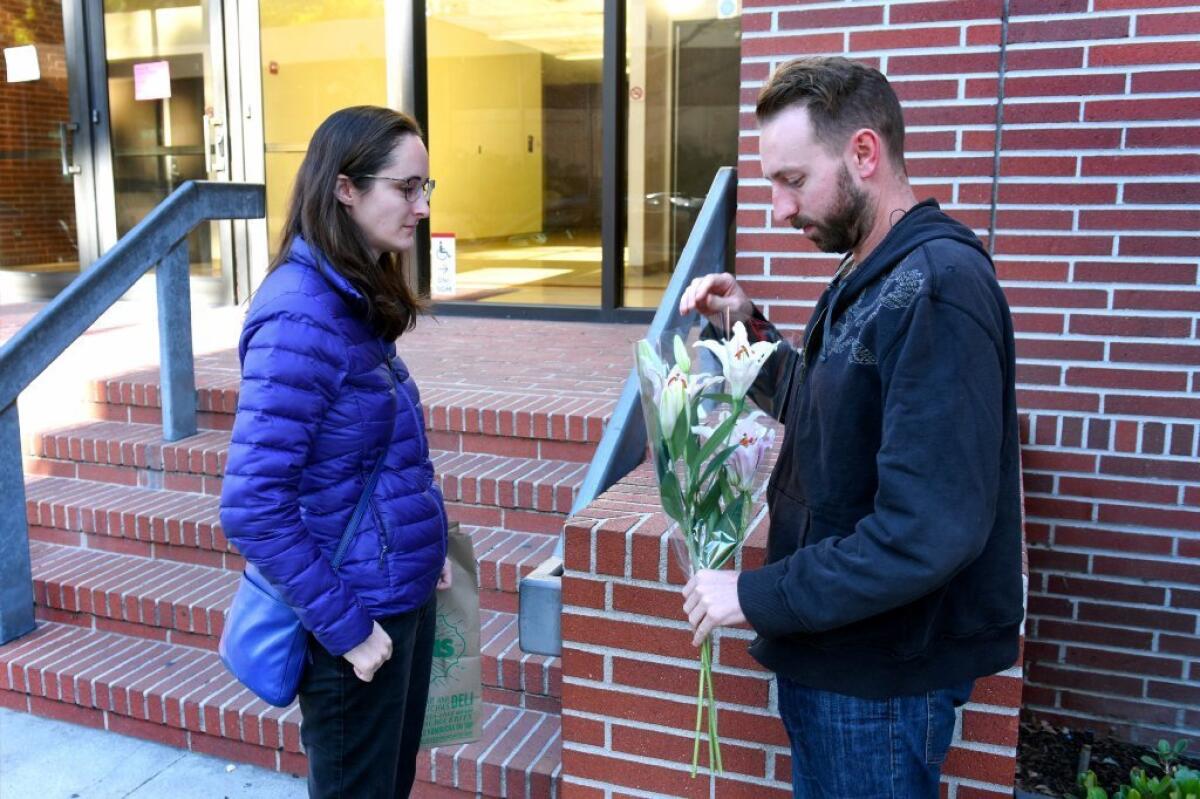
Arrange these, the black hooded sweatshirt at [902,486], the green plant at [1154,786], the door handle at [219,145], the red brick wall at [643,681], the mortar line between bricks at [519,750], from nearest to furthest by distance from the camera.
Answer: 1. the black hooded sweatshirt at [902,486]
2. the red brick wall at [643,681]
3. the green plant at [1154,786]
4. the mortar line between bricks at [519,750]
5. the door handle at [219,145]

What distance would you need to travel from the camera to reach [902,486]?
4.69 feet

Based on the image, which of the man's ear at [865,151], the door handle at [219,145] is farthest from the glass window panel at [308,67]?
the man's ear at [865,151]

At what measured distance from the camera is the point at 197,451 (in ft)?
14.3

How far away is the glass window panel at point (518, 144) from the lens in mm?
7602

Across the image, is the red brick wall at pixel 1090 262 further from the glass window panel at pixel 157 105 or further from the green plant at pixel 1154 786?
the glass window panel at pixel 157 105

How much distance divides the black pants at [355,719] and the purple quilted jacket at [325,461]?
0.34 feet

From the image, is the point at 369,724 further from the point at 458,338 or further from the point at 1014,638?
the point at 458,338

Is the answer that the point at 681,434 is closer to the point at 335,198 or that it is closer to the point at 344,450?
the point at 344,450

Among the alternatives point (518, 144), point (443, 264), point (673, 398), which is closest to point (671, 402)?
point (673, 398)

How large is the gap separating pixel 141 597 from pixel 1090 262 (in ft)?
11.3

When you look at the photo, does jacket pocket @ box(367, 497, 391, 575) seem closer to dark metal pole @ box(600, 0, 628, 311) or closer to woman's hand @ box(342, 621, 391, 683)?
woman's hand @ box(342, 621, 391, 683)

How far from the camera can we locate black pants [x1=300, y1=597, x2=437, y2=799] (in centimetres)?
215

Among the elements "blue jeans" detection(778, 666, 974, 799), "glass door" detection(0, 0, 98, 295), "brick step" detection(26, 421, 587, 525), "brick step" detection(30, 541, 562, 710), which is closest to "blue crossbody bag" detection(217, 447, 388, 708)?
"blue jeans" detection(778, 666, 974, 799)

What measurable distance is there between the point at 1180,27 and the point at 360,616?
9.53 feet
